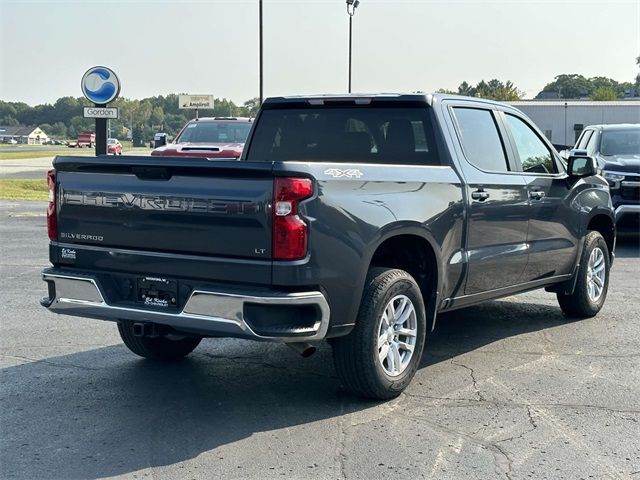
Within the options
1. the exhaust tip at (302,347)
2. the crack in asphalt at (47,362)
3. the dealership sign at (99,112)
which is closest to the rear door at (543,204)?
the exhaust tip at (302,347)

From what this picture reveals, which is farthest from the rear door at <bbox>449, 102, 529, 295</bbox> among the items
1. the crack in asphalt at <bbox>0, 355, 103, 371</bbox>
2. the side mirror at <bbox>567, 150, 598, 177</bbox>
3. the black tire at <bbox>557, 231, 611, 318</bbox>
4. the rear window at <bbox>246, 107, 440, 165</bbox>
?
the crack in asphalt at <bbox>0, 355, 103, 371</bbox>

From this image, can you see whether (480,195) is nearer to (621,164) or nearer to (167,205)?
(167,205)

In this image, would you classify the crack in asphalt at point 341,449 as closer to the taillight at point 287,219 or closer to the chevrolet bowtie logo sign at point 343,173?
the taillight at point 287,219

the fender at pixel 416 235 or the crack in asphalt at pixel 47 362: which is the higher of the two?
the fender at pixel 416 235

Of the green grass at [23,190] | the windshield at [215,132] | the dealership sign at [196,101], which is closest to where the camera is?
the windshield at [215,132]

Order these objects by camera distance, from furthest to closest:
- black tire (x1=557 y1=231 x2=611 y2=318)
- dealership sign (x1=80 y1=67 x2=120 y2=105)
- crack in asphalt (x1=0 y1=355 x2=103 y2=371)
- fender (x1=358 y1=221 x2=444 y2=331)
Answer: dealership sign (x1=80 y1=67 x2=120 y2=105)
black tire (x1=557 y1=231 x2=611 y2=318)
crack in asphalt (x1=0 y1=355 x2=103 y2=371)
fender (x1=358 y1=221 x2=444 y2=331)

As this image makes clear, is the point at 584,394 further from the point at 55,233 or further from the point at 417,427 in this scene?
the point at 55,233

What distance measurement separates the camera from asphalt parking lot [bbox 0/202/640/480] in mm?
4297

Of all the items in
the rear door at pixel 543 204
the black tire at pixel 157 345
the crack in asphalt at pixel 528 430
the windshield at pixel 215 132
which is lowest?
the crack in asphalt at pixel 528 430

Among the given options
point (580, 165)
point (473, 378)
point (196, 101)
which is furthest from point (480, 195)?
point (196, 101)

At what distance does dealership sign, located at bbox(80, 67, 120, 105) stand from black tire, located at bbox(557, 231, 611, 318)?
35.1ft

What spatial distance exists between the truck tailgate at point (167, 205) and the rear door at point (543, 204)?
2.99 metres

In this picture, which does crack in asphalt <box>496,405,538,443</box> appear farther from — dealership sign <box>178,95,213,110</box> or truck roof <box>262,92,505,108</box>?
dealership sign <box>178,95,213,110</box>

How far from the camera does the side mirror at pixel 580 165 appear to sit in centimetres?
746
